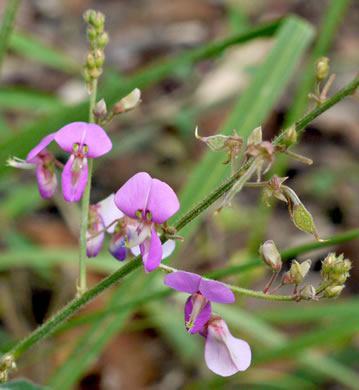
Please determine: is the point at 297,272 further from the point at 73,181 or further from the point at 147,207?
the point at 73,181

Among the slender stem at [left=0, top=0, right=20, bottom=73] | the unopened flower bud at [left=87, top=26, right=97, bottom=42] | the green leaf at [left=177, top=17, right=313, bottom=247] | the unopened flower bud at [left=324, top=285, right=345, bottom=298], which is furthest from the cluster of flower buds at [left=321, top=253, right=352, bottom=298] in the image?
the slender stem at [left=0, top=0, right=20, bottom=73]

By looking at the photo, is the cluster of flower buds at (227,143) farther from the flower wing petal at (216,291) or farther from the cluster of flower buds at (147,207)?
the flower wing petal at (216,291)

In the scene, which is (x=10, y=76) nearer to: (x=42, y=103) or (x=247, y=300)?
(x=42, y=103)

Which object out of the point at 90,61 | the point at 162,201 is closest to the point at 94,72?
the point at 90,61

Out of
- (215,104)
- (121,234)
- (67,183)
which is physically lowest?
(215,104)

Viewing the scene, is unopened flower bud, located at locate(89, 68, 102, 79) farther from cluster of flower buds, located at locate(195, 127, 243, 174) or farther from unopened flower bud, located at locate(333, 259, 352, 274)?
unopened flower bud, located at locate(333, 259, 352, 274)

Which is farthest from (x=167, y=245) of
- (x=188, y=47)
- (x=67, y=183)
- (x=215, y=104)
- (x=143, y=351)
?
(x=188, y=47)
